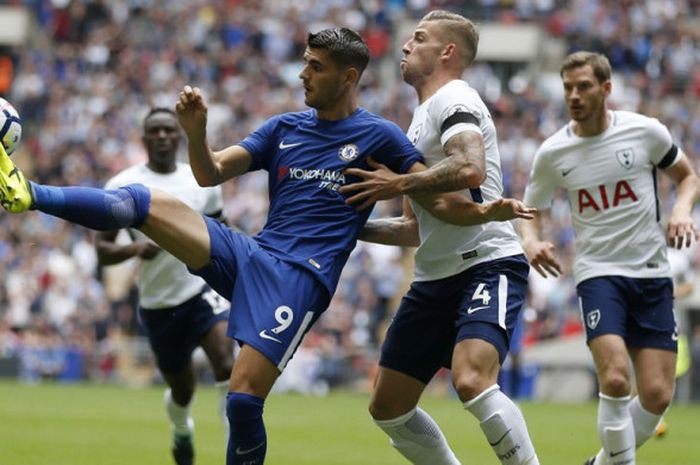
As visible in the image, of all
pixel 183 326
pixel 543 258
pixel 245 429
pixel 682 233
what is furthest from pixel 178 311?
pixel 682 233

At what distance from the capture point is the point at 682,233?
30.0 feet

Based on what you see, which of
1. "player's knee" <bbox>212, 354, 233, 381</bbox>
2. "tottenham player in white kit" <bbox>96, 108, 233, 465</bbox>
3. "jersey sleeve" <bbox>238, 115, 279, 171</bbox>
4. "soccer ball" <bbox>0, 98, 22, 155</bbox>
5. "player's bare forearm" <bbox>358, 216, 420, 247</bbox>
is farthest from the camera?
"tottenham player in white kit" <bbox>96, 108, 233, 465</bbox>

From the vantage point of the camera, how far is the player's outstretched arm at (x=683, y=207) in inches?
360

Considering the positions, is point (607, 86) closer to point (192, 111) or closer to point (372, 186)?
point (372, 186)

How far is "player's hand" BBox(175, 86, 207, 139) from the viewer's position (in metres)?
7.73

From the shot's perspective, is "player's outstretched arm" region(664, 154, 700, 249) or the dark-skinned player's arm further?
"player's outstretched arm" region(664, 154, 700, 249)

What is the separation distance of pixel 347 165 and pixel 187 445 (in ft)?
12.4

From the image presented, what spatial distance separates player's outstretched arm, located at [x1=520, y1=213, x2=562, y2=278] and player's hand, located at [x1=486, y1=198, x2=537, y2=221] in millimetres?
1039

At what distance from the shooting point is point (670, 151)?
970 cm

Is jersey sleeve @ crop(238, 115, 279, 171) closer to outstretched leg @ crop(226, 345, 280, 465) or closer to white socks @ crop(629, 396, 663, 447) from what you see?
outstretched leg @ crop(226, 345, 280, 465)

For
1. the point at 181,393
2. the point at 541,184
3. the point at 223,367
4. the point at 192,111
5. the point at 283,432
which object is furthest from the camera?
the point at 283,432

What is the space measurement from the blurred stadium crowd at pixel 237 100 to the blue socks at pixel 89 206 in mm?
Answer: 15775

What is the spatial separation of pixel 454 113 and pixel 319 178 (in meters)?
0.80

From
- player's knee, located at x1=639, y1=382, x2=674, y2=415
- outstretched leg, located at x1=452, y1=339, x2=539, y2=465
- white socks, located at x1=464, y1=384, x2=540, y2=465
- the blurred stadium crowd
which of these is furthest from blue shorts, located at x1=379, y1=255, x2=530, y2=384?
the blurred stadium crowd
